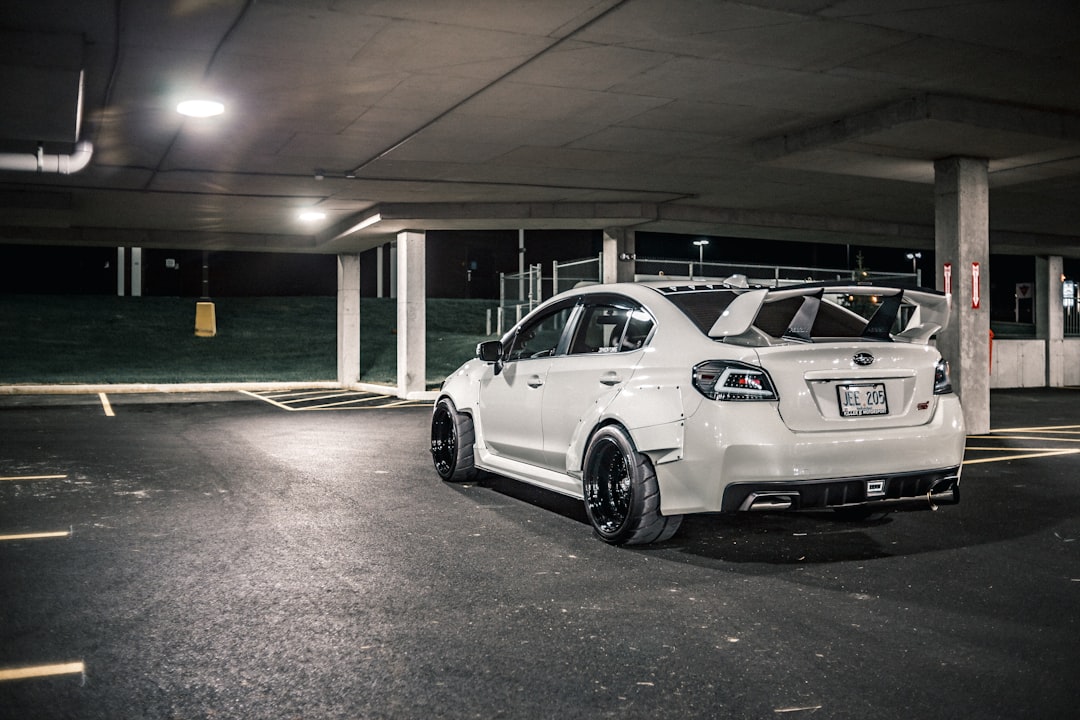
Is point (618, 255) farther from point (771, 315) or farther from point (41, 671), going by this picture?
point (41, 671)

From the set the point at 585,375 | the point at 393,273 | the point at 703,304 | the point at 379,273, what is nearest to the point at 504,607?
the point at 585,375

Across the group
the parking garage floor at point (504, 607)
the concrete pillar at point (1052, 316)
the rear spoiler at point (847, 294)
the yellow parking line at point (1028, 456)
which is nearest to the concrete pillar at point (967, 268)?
the yellow parking line at point (1028, 456)

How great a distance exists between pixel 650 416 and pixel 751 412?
61 centimetres

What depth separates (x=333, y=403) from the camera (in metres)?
18.4

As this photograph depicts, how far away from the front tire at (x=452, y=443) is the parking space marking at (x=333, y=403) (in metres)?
8.80

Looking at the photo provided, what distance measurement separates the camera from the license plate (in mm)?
5203

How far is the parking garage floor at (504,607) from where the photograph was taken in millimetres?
3314

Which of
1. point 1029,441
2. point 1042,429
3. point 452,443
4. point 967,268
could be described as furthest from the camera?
point 1042,429

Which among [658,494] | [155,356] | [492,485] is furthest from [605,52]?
[155,356]

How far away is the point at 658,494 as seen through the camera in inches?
214

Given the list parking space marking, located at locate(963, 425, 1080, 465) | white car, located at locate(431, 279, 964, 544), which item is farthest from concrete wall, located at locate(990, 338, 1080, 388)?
white car, located at locate(431, 279, 964, 544)

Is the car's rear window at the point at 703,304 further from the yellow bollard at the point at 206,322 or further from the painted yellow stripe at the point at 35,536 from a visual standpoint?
the yellow bollard at the point at 206,322

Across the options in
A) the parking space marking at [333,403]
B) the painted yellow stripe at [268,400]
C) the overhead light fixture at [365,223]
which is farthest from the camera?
the overhead light fixture at [365,223]

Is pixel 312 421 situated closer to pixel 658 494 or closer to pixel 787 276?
pixel 658 494
